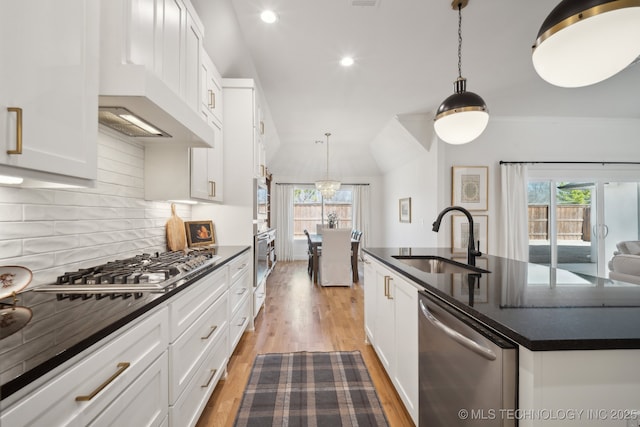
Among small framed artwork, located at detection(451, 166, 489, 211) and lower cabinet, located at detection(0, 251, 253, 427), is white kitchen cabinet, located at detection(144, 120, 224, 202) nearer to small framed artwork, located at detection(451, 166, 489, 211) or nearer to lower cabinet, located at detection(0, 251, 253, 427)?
lower cabinet, located at detection(0, 251, 253, 427)

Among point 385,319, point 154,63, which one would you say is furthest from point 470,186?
point 154,63

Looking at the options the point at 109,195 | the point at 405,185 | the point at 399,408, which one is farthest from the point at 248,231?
the point at 405,185

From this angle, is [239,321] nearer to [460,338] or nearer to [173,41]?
[460,338]

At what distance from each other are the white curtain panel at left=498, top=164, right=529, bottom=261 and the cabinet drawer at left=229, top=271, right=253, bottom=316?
397 centimetres

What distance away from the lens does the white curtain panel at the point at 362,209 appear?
7.48 meters

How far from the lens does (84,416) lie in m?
0.71

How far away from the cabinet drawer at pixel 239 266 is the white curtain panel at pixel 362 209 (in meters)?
5.00

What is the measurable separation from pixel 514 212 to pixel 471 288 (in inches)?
160

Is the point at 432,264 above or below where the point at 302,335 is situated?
above

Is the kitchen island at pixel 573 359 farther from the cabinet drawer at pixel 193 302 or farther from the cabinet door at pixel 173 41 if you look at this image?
the cabinet door at pixel 173 41

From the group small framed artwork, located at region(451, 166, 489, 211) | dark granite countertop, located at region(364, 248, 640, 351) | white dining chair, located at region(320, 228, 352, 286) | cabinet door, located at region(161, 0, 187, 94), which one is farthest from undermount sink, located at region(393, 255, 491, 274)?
small framed artwork, located at region(451, 166, 489, 211)

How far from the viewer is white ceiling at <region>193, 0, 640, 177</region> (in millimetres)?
2240

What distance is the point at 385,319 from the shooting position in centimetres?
194

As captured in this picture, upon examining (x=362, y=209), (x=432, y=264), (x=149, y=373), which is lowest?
(x=149, y=373)
